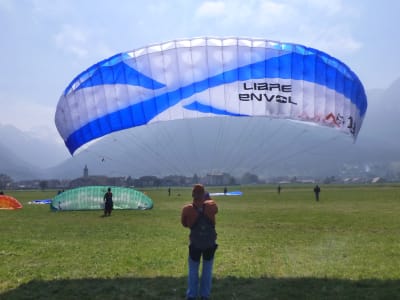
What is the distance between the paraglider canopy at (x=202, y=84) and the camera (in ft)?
39.9

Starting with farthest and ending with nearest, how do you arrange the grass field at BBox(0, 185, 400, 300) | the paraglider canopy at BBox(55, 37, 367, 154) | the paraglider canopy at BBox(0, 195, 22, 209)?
the paraglider canopy at BBox(0, 195, 22, 209), the paraglider canopy at BBox(55, 37, 367, 154), the grass field at BBox(0, 185, 400, 300)

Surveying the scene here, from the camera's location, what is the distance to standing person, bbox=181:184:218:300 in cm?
727

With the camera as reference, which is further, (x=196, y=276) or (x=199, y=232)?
(x=196, y=276)

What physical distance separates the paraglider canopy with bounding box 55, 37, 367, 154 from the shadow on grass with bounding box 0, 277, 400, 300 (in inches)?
181

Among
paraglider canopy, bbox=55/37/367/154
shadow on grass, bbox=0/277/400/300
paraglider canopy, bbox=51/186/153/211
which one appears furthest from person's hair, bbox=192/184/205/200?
paraglider canopy, bbox=51/186/153/211

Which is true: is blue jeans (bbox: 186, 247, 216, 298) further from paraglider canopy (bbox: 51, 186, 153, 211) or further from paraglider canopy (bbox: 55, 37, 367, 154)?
paraglider canopy (bbox: 51, 186, 153, 211)

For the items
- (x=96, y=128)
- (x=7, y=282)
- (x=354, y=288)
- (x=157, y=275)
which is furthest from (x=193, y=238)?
(x=96, y=128)

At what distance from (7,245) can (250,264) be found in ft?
25.4

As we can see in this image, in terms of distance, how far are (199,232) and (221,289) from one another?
149 centimetres

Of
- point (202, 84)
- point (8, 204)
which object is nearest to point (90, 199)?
point (8, 204)

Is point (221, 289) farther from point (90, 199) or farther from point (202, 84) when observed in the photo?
point (90, 199)

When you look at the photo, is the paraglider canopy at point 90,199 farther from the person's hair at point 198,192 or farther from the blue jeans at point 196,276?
the person's hair at point 198,192

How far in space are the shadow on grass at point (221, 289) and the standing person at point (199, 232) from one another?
0.50 metres

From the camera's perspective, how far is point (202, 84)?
40.1 feet
